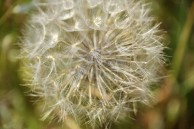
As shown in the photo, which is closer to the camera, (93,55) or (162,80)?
(93,55)

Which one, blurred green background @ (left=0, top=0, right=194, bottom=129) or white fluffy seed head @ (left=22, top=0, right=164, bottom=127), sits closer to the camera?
white fluffy seed head @ (left=22, top=0, right=164, bottom=127)

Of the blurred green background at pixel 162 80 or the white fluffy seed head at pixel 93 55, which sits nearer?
the white fluffy seed head at pixel 93 55

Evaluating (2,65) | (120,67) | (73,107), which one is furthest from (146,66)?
(2,65)

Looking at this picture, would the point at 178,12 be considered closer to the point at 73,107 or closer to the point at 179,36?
the point at 179,36

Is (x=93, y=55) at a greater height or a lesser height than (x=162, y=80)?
greater
